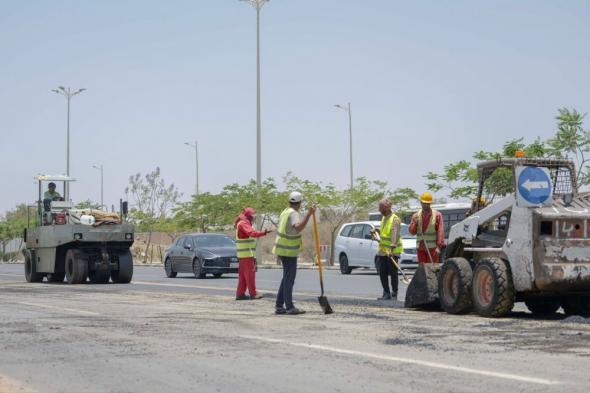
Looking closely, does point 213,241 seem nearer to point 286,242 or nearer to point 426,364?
point 286,242

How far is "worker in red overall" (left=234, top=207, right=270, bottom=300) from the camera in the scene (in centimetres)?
1909

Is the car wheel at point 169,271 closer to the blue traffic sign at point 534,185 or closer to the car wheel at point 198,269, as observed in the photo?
the car wheel at point 198,269

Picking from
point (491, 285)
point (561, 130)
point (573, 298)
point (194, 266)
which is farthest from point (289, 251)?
point (561, 130)

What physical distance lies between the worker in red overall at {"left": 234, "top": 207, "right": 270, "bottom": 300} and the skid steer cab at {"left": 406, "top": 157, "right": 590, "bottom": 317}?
14.6 feet

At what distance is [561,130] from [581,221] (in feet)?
92.8

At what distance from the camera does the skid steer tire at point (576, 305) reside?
14.6 metres

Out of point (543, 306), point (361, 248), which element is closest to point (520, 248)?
point (543, 306)

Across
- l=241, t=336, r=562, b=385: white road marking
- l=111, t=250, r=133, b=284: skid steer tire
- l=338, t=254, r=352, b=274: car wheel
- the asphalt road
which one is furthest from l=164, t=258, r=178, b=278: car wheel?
l=241, t=336, r=562, b=385: white road marking

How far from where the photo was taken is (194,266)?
32750mm

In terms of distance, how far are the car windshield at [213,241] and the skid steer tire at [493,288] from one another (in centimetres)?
1938

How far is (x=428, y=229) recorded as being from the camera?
16859mm

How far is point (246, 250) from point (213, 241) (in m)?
14.2

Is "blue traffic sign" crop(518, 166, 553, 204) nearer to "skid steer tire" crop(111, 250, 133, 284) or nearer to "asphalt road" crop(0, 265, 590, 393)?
"asphalt road" crop(0, 265, 590, 393)

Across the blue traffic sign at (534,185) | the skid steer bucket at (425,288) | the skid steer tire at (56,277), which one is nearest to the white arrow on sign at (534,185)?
the blue traffic sign at (534,185)
